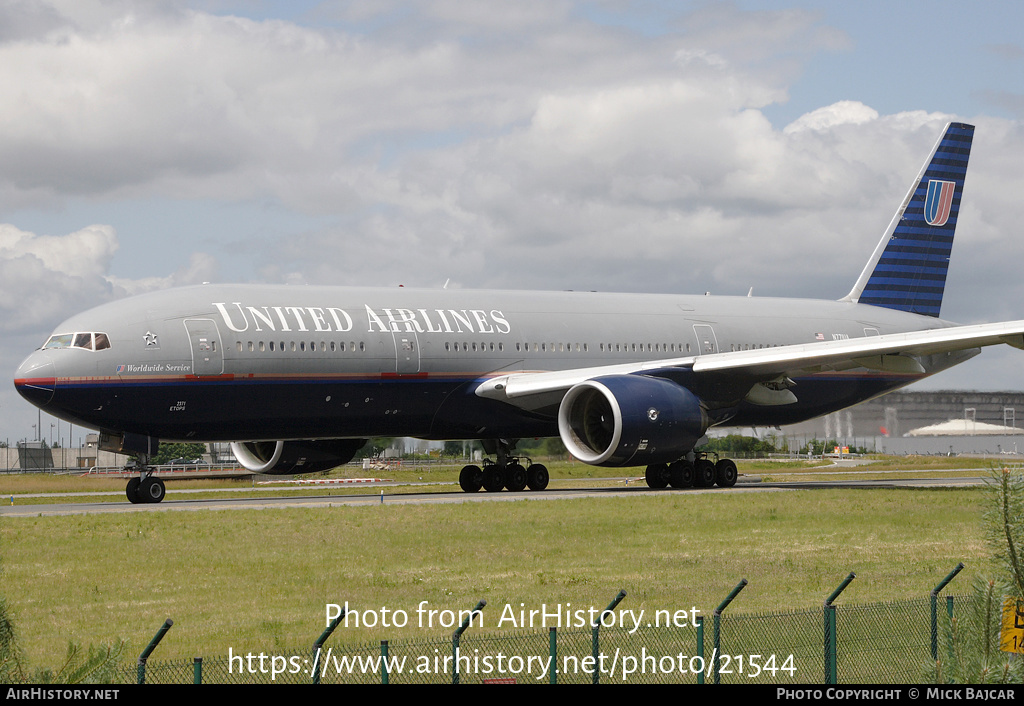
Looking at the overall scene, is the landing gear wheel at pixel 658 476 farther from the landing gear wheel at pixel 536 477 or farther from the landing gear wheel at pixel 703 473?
the landing gear wheel at pixel 536 477

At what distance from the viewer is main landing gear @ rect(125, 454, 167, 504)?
26516mm

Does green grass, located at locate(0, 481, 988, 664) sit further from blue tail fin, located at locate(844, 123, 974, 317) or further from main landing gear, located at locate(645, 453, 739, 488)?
blue tail fin, located at locate(844, 123, 974, 317)

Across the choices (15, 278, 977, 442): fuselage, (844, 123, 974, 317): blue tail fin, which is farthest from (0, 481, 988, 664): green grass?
(844, 123, 974, 317): blue tail fin

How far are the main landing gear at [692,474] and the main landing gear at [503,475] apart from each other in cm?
315

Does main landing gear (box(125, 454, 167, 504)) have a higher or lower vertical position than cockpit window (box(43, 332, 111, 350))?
lower

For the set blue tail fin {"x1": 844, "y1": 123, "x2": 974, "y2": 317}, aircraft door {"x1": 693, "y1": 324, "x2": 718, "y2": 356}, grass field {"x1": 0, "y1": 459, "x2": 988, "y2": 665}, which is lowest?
grass field {"x1": 0, "y1": 459, "x2": 988, "y2": 665}

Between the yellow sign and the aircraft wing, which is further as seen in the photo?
the aircraft wing

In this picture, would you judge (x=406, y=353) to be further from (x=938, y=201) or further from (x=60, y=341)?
(x=938, y=201)

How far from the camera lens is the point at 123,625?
41.5 feet

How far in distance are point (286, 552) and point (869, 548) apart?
29.9 feet

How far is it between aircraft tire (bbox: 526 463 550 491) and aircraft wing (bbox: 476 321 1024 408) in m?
2.98

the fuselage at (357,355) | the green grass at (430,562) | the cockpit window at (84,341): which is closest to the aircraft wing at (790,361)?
the fuselage at (357,355)

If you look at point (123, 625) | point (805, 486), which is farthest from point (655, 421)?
point (123, 625)
